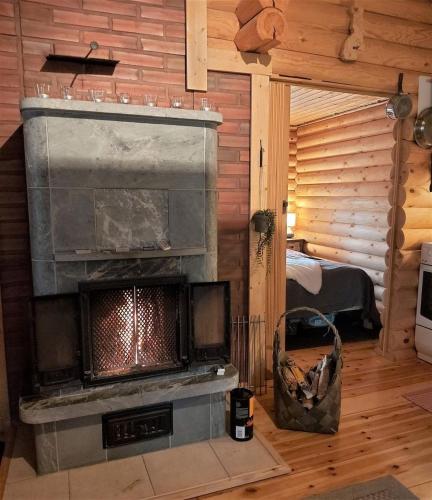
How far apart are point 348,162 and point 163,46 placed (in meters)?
3.47

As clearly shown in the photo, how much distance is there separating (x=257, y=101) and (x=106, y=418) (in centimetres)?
209

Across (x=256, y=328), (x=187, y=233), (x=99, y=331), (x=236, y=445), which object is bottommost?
(x=236, y=445)

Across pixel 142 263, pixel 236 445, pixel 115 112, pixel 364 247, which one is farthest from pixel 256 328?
pixel 364 247

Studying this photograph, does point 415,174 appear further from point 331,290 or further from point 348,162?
point 348,162

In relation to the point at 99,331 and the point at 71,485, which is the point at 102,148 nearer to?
the point at 99,331

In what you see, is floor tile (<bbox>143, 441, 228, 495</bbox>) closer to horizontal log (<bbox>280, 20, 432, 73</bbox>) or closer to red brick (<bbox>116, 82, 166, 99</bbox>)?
red brick (<bbox>116, 82, 166, 99</bbox>)

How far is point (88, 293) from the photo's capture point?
2062mm

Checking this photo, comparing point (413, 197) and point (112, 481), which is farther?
point (413, 197)

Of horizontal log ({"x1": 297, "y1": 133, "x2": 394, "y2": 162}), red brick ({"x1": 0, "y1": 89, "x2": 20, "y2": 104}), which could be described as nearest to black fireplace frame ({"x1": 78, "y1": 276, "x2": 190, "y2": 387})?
red brick ({"x1": 0, "y1": 89, "x2": 20, "y2": 104})

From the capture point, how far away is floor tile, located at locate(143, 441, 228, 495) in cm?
196

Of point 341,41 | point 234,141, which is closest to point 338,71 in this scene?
point 341,41

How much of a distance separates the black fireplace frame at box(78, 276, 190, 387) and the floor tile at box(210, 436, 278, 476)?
1.52 feet

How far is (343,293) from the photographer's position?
4.07m

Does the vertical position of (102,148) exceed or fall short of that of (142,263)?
it exceeds it
